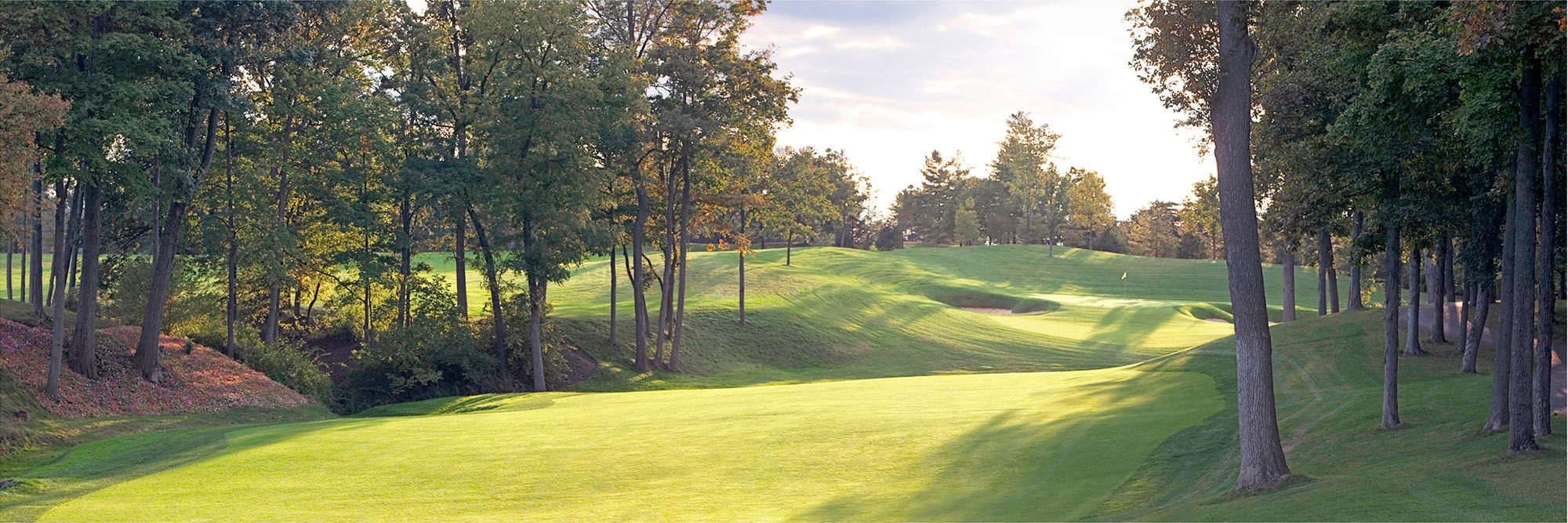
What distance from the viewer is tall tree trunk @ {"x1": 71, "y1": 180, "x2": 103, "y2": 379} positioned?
2605cm

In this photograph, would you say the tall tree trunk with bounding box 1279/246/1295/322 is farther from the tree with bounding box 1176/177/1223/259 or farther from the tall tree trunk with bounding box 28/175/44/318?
the tall tree trunk with bounding box 28/175/44/318

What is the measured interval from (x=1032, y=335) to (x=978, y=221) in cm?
7570

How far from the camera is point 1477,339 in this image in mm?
23125

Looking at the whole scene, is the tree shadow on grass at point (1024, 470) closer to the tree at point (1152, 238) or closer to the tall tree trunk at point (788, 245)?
the tall tree trunk at point (788, 245)

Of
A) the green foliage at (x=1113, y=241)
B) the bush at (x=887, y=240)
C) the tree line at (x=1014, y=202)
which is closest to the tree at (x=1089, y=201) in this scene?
the tree line at (x=1014, y=202)

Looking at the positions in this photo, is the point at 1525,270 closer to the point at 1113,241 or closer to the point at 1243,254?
the point at 1243,254

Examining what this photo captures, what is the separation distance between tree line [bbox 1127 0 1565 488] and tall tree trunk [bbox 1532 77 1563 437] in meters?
0.03

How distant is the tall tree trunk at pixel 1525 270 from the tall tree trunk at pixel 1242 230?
328 centimetres

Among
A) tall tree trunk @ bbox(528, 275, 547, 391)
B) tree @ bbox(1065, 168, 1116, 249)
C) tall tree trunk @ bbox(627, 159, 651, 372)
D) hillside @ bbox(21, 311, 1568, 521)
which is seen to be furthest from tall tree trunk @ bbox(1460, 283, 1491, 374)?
tree @ bbox(1065, 168, 1116, 249)

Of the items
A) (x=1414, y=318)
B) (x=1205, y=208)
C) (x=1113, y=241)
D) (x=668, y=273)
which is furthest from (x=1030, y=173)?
(x=1414, y=318)

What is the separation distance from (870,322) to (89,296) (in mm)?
36923

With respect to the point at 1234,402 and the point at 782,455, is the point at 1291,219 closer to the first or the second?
the point at 1234,402

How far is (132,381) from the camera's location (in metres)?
27.6

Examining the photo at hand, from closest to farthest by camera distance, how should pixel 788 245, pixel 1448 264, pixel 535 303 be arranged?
pixel 1448 264 → pixel 535 303 → pixel 788 245
